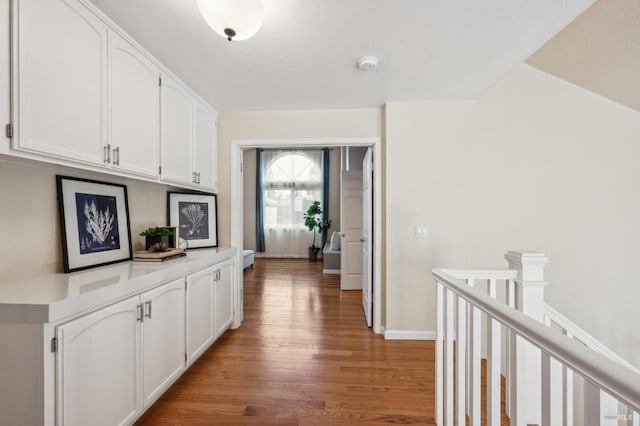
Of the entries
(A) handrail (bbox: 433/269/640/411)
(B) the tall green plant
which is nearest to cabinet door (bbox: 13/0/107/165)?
(A) handrail (bbox: 433/269/640/411)

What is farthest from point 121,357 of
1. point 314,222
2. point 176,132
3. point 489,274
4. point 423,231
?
point 314,222

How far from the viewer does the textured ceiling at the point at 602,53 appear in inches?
76.2

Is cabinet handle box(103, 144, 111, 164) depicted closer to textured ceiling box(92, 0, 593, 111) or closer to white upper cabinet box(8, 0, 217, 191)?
white upper cabinet box(8, 0, 217, 191)

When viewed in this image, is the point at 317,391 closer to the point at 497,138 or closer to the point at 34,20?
the point at 34,20

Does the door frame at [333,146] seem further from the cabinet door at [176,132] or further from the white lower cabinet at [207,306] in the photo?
the cabinet door at [176,132]

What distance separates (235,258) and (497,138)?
2938 mm

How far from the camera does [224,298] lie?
8.86 feet

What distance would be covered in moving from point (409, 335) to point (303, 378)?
4.01ft

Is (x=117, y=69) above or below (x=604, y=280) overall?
above

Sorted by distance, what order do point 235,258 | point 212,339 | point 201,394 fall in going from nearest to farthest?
point 201,394 < point 212,339 < point 235,258

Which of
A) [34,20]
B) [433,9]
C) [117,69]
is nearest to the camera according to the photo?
[34,20]

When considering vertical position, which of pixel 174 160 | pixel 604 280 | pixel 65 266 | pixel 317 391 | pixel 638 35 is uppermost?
pixel 638 35

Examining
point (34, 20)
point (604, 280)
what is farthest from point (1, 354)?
point (604, 280)

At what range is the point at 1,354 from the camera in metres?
1.09
